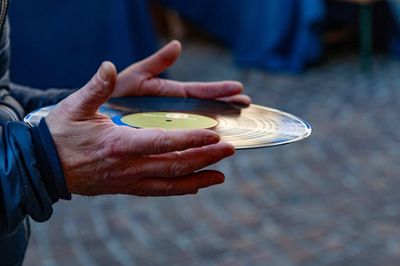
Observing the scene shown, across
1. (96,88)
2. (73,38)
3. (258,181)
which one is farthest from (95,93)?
(73,38)

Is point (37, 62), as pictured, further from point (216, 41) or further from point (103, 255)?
point (216, 41)

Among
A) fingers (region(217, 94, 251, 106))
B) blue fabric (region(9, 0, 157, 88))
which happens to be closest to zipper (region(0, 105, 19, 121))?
fingers (region(217, 94, 251, 106))

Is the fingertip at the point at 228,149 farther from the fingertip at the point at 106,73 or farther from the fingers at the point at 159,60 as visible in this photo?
the fingers at the point at 159,60

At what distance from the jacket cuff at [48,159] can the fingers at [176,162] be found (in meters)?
0.12

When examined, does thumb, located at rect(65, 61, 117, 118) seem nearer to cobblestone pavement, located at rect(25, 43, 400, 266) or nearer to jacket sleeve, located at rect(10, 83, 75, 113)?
jacket sleeve, located at rect(10, 83, 75, 113)

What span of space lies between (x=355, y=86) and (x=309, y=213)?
88.1 inches

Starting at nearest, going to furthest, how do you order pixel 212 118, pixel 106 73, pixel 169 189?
pixel 106 73 < pixel 169 189 < pixel 212 118

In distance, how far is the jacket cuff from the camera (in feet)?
3.75

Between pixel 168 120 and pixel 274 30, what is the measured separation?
478 cm

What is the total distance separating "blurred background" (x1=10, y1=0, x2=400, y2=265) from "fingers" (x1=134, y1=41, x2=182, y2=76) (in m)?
1.44

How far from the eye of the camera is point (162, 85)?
1582mm

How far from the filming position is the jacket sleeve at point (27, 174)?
113 centimetres

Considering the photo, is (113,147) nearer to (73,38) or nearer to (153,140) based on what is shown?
(153,140)

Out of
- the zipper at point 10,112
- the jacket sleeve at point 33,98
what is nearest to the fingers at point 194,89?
the jacket sleeve at point 33,98
